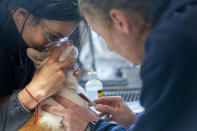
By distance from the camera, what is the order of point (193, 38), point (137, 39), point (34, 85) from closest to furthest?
point (193, 38), point (137, 39), point (34, 85)

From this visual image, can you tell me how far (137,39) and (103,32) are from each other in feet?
A: 0.38

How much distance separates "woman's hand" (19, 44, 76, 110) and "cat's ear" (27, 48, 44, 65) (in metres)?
0.05

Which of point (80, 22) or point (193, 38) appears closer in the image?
point (193, 38)

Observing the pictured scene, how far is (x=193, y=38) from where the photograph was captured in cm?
55

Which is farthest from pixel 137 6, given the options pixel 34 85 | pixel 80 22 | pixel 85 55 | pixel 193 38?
pixel 85 55

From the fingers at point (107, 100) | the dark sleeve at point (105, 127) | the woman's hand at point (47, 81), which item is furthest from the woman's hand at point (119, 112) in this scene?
the woman's hand at point (47, 81)

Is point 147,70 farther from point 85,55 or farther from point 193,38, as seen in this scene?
point 85,55

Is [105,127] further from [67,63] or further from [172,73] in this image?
[172,73]

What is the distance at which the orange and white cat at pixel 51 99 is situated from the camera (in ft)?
3.08

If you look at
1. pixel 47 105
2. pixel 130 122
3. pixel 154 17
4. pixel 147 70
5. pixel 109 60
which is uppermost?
pixel 154 17

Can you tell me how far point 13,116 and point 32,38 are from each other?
1.11 feet

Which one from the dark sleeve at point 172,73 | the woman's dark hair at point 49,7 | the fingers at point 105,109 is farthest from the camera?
the fingers at point 105,109

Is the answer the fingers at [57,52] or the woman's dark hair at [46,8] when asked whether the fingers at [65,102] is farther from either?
the woman's dark hair at [46,8]

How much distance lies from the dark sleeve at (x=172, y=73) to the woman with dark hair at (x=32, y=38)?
1.41 ft
